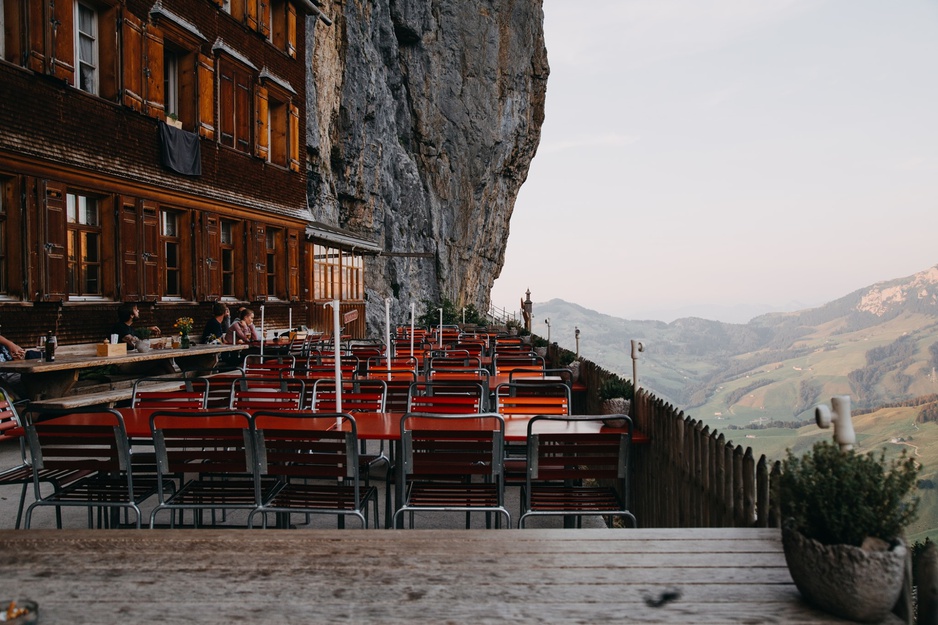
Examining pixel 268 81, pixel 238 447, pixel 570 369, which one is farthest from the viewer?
pixel 268 81

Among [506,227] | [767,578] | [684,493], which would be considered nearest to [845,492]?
[767,578]

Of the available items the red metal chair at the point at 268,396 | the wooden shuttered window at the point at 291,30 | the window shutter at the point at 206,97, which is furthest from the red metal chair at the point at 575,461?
the wooden shuttered window at the point at 291,30

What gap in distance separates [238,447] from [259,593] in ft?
7.64

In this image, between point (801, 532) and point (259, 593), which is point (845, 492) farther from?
point (259, 593)

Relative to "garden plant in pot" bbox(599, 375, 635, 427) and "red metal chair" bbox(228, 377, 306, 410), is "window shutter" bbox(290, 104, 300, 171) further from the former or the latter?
"garden plant in pot" bbox(599, 375, 635, 427)

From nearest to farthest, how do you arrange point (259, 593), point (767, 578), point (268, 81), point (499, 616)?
1. point (499, 616)
2. point (259, 593)
3. point (767, 578)
4. point (268, 81)

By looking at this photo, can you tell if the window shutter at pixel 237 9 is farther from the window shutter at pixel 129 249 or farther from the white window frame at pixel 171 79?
the window shutter at pixel 129 249

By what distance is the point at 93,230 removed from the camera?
14195 mm

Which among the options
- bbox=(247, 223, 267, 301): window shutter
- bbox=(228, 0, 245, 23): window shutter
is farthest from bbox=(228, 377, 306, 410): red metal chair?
bbox=(228, 0, 245, 23): window shutter

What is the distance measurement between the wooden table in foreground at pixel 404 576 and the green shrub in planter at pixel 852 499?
0.81 ft

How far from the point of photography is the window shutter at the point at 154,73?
15.4 m

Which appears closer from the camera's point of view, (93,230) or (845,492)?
(845,492)

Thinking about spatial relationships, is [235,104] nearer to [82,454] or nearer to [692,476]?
[82,454]

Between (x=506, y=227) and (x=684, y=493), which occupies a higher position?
(x=506, y=227)
